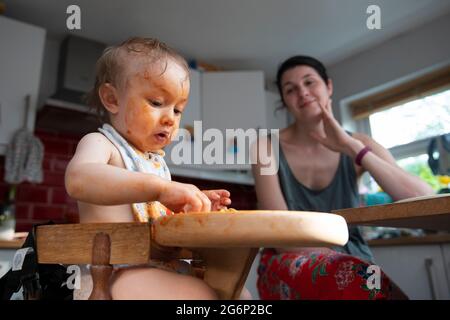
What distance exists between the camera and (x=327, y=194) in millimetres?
1324

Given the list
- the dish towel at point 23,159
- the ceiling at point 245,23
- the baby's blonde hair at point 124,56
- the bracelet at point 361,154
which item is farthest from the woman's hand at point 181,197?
the dish towel at point 23,159

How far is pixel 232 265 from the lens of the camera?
19.7 inches

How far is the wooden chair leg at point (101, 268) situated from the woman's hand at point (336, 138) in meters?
0.93

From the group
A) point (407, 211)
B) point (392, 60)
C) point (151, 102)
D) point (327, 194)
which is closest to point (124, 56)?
point (151, 102)

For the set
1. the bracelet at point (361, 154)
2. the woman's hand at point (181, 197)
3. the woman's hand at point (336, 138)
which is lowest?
the woman's hand at point (181, 197)

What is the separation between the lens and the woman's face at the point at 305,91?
141 centimetres

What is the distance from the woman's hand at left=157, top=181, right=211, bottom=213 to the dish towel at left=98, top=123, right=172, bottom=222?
0.38 ft

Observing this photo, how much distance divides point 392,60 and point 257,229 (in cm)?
262

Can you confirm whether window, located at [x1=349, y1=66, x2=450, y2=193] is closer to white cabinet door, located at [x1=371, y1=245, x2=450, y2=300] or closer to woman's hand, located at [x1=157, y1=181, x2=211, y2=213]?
white cabinet door, located at [x1=371, y1=245, x2=450, y2=300]

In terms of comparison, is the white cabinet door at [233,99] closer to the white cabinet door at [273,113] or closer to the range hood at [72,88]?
the white cabinet door at [273,113]

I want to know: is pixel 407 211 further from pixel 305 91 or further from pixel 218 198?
pixel 305 91

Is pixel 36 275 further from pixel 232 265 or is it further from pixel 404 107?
pixel 404 107

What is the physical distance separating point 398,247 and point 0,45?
89.2 inches

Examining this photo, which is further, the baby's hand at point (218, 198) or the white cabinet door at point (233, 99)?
the white cabinet door at point (233, 99)
